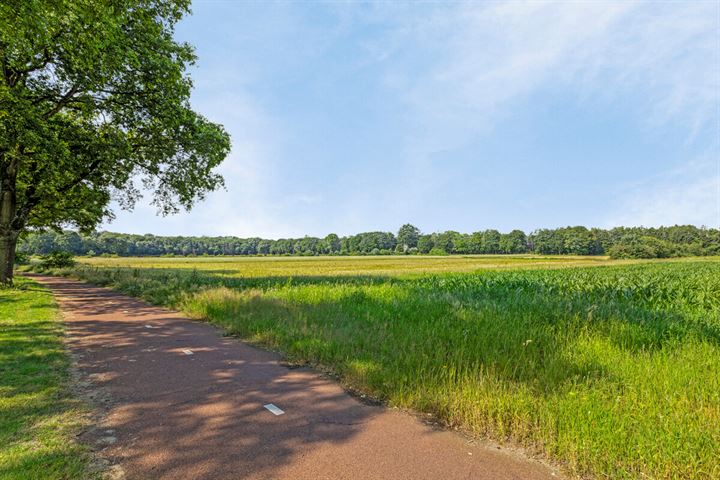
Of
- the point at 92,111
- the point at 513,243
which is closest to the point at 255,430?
the point at 92,111

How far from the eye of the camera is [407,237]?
189125mm

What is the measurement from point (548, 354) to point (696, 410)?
1.86m

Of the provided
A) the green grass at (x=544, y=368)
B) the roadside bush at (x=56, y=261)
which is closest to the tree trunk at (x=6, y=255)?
the green grass at (x=544, y=368)

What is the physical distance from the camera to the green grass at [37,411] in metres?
3.02

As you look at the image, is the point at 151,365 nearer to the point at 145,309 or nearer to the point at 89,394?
the point at 89,394

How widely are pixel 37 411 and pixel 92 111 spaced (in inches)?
644

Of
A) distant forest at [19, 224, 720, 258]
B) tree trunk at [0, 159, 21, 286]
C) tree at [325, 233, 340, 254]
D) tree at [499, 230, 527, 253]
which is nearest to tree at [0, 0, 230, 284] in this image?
tree trunk at [0, 159, 21, 286]

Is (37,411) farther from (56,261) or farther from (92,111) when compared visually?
(56,261)

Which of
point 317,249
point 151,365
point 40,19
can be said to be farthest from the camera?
point 317,249

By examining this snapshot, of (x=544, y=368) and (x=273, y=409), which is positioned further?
(x=544, y=368)

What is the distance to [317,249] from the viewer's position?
181125mm

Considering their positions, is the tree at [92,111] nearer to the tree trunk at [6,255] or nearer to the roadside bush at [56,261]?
the tree trunk at [6,255]

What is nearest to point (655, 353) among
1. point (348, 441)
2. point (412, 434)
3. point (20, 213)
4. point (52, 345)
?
point (412, 434)

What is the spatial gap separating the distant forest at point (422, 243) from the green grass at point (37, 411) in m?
119
